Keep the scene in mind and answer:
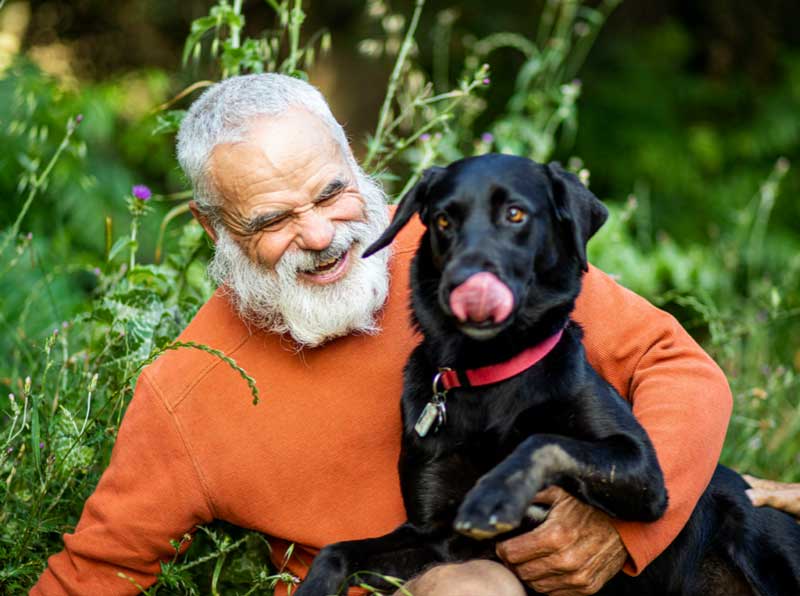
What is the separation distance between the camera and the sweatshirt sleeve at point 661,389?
242cm

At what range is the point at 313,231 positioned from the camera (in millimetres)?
2717

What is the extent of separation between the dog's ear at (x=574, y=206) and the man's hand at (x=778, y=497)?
87 centimetres

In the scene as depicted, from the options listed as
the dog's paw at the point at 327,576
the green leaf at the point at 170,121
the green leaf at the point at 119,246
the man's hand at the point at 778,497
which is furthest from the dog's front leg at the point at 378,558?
the green leaf at the point at 170,121

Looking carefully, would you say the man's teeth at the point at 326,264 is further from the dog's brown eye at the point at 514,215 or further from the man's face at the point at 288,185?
the dog's brown eye at the point at 514,215

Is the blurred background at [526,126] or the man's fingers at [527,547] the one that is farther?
the blurred background at [526,126]

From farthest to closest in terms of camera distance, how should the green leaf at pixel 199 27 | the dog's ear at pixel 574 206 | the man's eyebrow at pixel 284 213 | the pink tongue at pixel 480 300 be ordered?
the green leaf at pixel 199 27 → the man's eyebrow at pixel 284 213 → the dog's ear at pixel 574 206 → the pink tongue at pixel 480 300

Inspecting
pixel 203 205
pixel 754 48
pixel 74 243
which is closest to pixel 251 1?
pixel 74 243

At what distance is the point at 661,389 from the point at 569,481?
1.65ft

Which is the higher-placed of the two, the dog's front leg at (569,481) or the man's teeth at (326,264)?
the man's teeth at (326,264)

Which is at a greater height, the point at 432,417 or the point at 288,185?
the point at 288,185

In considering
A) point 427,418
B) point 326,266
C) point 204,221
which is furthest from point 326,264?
point 427,418

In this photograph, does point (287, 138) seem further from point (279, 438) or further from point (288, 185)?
point (279, 438)

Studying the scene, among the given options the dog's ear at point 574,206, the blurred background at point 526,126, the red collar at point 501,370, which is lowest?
the blurred background at point 526,126

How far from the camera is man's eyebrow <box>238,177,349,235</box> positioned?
2.75 m
